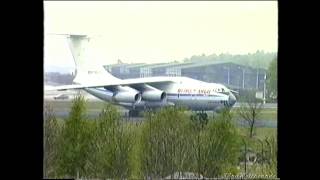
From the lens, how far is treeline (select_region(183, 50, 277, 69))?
1.46 metres

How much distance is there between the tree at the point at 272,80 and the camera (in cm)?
140

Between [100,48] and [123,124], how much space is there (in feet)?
0.98

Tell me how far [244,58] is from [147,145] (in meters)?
0.48

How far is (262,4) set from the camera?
1.40 metres

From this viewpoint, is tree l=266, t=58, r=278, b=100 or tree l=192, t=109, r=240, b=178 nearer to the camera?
tree l=266, t=58, r=278, b=100

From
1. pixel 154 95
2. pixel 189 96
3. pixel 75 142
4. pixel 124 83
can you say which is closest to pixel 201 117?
pixel 189 96

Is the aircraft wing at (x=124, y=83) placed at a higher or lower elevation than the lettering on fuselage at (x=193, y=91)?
higher

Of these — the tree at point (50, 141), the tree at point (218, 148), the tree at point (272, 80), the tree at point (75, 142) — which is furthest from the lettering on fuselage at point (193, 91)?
the tree at point (50, 141)

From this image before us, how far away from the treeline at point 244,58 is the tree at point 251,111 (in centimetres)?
12

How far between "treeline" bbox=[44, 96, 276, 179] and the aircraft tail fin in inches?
3.4

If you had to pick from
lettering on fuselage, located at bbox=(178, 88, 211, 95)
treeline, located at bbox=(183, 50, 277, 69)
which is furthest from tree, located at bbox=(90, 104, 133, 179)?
treeline, located at bbox=(183, 50, 277, 69)

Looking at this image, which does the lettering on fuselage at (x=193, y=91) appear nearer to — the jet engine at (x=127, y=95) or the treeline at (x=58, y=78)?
the jet engine at (x=127, y=95)

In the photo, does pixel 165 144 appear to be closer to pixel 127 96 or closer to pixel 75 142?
pixel 127 96

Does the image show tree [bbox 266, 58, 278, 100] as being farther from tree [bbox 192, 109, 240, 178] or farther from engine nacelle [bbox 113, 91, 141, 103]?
engine nacelle [bbox 113, 91, 141, 103]
